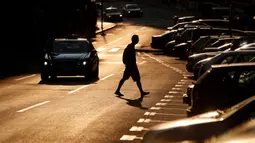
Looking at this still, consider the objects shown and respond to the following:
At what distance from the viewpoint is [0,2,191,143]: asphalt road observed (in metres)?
14.3

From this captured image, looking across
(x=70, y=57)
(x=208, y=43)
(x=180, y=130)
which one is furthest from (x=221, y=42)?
(x=180, y=130)

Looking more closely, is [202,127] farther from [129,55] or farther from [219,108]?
[129,55]

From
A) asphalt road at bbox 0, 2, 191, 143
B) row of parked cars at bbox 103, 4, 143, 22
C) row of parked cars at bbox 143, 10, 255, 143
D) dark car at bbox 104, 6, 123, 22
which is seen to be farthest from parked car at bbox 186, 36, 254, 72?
row of parked cars at bbox 103, 4, 143, 22

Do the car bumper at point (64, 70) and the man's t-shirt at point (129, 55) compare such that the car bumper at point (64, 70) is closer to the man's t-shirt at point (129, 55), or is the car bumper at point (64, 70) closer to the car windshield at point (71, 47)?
the car windshield at point (71, 47)

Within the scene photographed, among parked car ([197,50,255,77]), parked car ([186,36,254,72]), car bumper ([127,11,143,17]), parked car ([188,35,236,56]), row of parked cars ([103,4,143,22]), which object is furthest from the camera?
car bumper ([127,11,143,17])

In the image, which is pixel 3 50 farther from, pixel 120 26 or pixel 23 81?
pixel 120 26

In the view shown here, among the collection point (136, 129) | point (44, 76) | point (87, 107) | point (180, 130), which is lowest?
point (44, 76)

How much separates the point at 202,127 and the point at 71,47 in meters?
22.4

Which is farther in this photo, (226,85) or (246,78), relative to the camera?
(246,78)

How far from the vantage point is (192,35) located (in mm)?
41281

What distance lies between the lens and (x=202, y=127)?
26.0 feet

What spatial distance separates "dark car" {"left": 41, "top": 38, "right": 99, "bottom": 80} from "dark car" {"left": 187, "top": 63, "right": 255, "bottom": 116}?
16.1m

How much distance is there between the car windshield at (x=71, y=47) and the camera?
29.7 m

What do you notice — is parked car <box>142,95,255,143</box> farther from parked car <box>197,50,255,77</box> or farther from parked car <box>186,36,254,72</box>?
parked car <box>186,36,254,72</box>
